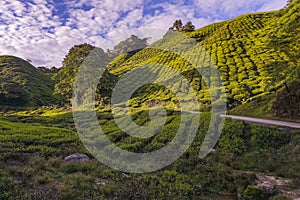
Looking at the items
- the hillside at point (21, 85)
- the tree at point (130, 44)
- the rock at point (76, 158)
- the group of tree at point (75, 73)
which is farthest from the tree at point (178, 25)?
the rock at point (76, 158)

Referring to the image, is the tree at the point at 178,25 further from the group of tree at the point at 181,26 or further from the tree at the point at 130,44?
the tree at the point at 130,44

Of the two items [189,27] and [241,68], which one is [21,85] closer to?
[241,68]

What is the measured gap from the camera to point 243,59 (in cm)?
4819

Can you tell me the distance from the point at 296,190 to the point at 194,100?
25.6 metres

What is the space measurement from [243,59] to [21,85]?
60.5m

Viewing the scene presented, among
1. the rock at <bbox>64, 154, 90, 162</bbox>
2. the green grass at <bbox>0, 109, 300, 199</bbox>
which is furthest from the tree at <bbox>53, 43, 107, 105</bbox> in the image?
the rock at <bbox>64, 154, 90, 162</bbox>

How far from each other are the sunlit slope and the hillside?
84.2 feet

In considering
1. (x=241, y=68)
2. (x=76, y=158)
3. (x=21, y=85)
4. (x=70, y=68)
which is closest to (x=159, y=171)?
(x=76, y=158)

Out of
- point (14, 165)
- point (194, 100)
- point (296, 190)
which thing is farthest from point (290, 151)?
point (194, 100)

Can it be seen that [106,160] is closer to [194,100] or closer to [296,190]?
[296,190]

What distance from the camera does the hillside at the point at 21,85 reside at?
6081 cm

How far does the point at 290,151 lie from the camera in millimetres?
14625

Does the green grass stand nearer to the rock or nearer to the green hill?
the rock

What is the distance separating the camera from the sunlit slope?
22266 millimetres
